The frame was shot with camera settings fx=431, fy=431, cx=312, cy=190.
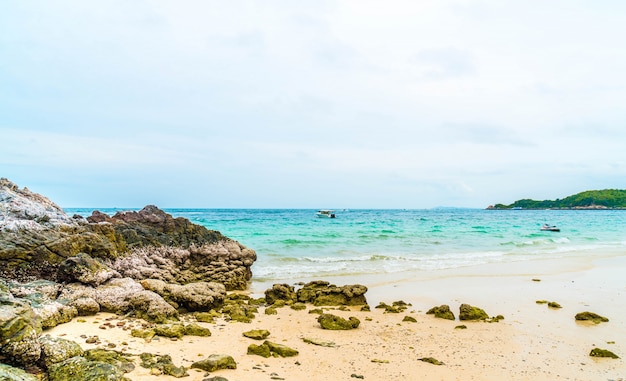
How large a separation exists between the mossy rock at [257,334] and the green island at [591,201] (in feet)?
517

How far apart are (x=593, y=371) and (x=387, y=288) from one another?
8025mm

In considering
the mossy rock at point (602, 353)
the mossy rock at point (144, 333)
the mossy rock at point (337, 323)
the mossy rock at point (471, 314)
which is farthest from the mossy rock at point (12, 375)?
the mossy rock at point (602, 353)

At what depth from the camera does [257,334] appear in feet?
29.5

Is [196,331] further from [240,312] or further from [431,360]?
[431,360]

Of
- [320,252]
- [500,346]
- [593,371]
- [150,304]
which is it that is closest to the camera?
[593,371]

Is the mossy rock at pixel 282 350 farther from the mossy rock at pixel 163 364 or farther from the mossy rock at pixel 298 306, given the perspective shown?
the mossy rock at pixel 298 306

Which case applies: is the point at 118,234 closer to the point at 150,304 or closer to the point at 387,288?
the point at 150,304

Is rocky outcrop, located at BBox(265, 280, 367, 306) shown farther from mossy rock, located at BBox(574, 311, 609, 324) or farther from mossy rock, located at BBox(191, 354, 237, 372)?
mossy rock, located at BBox(191, 354, 237, 372)

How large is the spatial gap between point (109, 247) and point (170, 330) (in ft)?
20.1

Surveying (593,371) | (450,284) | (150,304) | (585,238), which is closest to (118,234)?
(150,304)

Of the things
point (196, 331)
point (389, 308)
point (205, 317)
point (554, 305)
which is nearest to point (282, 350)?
point (196, 331)

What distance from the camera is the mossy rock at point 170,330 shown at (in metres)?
8.42

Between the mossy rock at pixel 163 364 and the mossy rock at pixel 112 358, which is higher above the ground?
the mossy rock at pixel 112 358

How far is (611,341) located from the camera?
8859 millimetres
